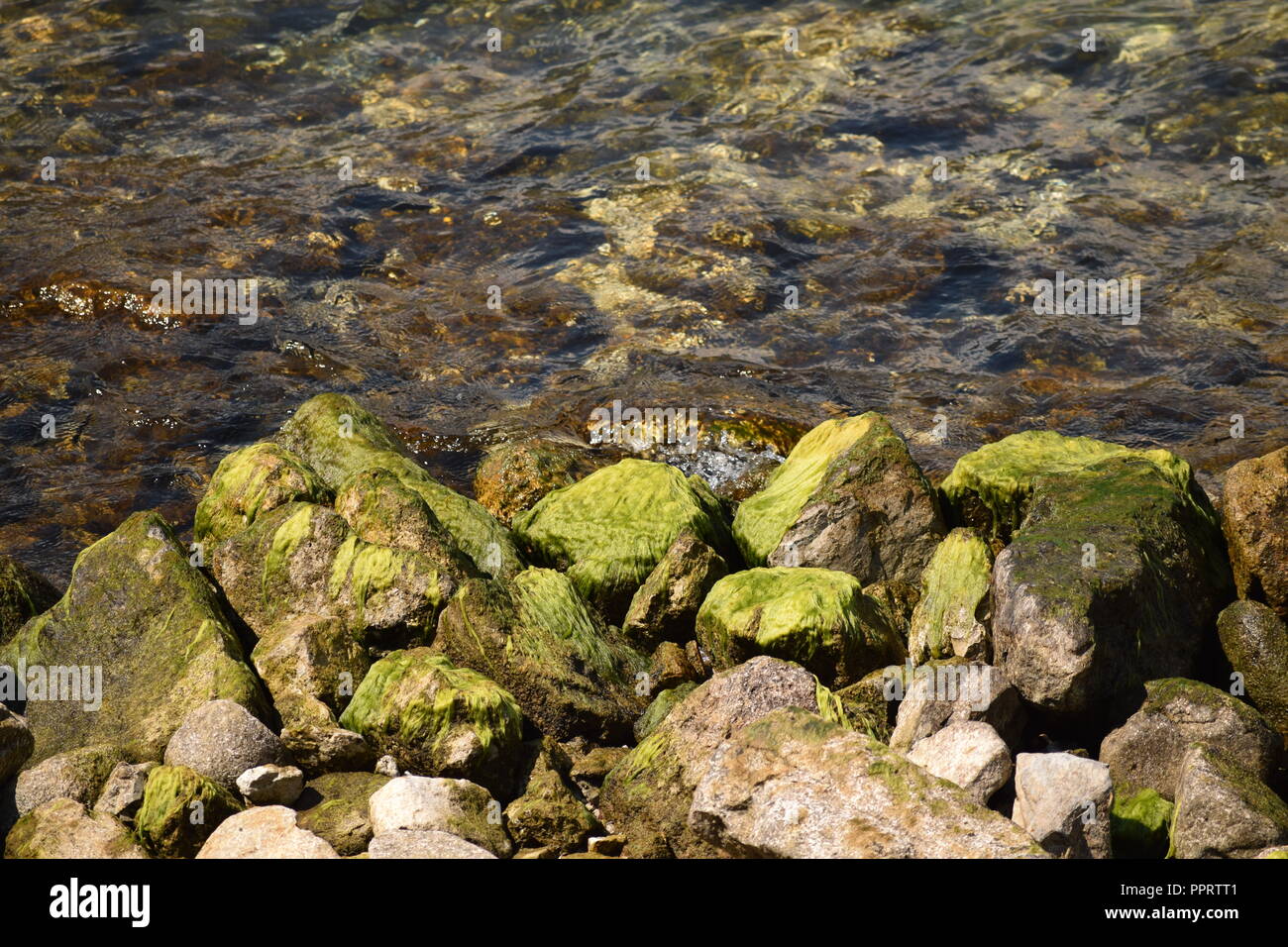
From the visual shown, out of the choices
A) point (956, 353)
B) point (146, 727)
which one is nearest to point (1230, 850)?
point (146, 727)

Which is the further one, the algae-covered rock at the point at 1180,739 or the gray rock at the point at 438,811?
the algae-covered rock at the point at 1180,739

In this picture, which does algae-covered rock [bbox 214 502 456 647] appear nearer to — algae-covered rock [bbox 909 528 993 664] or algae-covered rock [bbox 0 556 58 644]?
algae-covered rock [bbox 0 556 58 644]

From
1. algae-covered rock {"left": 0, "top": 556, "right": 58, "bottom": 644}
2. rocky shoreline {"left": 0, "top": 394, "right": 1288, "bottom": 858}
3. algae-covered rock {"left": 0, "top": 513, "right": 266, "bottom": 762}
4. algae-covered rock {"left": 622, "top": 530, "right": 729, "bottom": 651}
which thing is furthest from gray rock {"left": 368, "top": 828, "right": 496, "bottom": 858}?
algae-covered rock {"left": 0, "top": 556, "right": 58, "bottom": 644}

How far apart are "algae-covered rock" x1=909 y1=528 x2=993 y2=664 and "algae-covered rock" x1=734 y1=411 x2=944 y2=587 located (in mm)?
391

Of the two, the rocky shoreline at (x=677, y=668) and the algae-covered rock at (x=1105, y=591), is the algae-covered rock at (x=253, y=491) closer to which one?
the rocky shoreline at (x=677, y=668)

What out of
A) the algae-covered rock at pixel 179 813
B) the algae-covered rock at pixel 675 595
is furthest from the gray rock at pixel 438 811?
the algae-covered rock at pixel 675 595

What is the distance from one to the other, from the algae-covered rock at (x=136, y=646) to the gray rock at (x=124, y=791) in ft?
1.06

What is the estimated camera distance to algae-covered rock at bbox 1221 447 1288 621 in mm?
6664

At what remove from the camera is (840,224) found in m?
13.6

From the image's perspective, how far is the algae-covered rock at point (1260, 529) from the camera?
Result: 6.66 meters

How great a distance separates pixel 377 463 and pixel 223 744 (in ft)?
9.99

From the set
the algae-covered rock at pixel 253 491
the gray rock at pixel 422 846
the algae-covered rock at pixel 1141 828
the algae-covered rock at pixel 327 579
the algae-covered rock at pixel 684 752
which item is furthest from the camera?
the algae-covered rock at pixel 253 491

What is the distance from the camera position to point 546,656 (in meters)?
6.90
